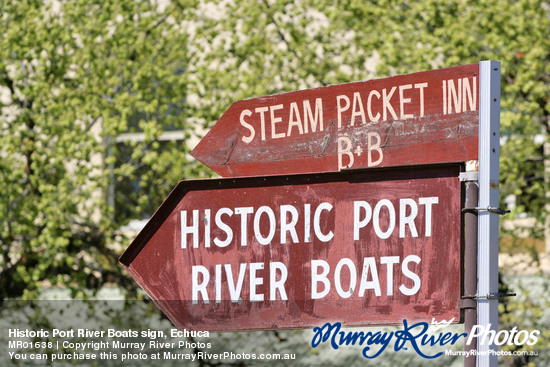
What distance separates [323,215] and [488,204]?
2.32 ft

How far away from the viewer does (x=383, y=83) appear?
3.73 meters

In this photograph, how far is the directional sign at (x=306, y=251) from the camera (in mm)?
3408

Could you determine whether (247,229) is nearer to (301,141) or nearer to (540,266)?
(301,141)

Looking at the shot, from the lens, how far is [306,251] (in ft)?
12.1

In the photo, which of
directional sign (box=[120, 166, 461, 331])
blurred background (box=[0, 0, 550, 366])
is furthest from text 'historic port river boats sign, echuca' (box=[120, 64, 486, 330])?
blurred background (box=[0, 0, 550, 366])

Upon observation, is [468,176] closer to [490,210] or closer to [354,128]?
[490,210]

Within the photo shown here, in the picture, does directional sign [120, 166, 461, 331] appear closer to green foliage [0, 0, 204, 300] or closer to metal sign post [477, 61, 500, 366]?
metal sign post [477, 61, 500, 366]

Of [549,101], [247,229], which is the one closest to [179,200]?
[247,229]

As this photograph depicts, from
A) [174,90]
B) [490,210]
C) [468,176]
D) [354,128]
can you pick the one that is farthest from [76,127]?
[490,210]

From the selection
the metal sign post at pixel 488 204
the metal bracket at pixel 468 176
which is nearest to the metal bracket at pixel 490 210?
the metal sign post at pixel 488 204

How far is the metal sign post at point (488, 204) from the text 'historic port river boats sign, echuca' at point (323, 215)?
0.05 m

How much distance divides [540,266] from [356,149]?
6534 mm

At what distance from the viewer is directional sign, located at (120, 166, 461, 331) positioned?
11.2 feet

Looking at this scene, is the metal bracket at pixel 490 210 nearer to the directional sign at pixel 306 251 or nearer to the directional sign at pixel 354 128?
the directional sign at pixel 306 251
